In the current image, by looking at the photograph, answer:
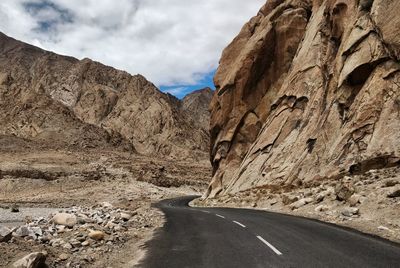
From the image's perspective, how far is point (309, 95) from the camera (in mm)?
40125

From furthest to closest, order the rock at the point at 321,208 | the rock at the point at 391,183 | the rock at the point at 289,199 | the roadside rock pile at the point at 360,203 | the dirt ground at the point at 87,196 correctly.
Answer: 1. the rock at the point at 289,199
2. the rock at the point at 321,208
3. the rock at the point at 391,183
4. the roadside rock pile at the point at 360,203
5. the dirt ground at the point at 87,196

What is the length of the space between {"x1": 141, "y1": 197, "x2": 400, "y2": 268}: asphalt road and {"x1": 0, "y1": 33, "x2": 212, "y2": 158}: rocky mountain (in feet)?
324

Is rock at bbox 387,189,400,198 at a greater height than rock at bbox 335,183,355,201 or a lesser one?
greater

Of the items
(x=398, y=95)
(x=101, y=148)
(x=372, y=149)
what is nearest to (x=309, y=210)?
(x=372, y=149)

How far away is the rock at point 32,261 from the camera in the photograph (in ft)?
27.9

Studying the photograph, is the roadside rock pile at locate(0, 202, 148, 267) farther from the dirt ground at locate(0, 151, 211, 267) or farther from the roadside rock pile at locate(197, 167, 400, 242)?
the roadside rock pile at locate(197, 167, 400, 242)

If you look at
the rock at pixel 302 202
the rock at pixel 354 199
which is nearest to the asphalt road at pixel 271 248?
the rock at pixel 354 199

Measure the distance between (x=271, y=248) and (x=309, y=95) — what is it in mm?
31195

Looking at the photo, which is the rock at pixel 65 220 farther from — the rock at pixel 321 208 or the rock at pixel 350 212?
the rock at pixel 321 208

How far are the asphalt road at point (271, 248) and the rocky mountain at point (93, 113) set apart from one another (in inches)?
3887

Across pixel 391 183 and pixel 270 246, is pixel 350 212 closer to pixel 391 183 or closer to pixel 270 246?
pixel 391 183

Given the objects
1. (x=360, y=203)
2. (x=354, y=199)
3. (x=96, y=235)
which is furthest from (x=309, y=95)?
(x=96, y=235)

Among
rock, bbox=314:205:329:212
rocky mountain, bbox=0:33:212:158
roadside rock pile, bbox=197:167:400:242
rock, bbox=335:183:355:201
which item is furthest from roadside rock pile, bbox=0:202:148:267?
rocky mountain, bbox=0:33:212:158

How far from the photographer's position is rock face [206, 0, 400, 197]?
1072 inches
